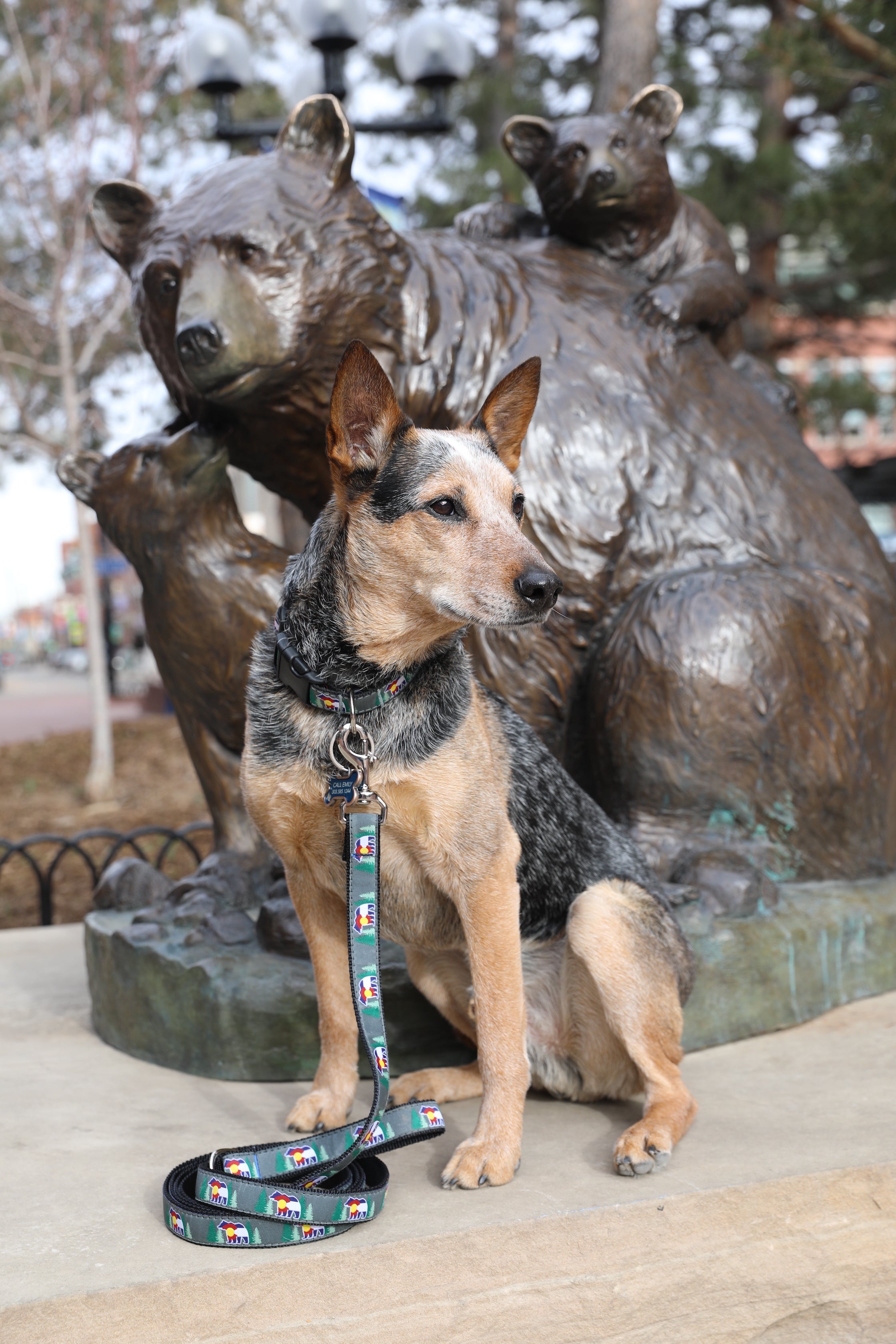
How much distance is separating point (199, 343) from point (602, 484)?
1.24m

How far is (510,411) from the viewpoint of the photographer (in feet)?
8.57

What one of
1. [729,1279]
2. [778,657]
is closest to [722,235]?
[778,657]

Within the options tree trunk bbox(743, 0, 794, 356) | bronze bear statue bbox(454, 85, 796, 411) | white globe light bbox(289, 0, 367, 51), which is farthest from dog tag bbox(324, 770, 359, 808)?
tree trunk bbox(743, 0, 794, 356)

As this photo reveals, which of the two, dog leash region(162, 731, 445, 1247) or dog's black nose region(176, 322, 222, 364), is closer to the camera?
dog leash region(162, 731, 445, 1247)

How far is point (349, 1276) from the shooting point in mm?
2223

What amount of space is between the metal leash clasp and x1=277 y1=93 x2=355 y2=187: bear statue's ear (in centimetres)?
175

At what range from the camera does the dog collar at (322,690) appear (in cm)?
247

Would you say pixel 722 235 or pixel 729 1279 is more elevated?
pixel 722 235

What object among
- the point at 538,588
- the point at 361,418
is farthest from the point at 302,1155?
the point at 361,418

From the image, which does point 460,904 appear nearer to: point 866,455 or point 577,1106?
point 577,1106

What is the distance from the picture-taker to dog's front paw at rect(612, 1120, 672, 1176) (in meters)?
2.50

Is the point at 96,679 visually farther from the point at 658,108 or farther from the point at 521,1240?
the point at 521,1240

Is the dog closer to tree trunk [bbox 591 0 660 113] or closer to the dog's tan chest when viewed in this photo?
the dog's tan chest

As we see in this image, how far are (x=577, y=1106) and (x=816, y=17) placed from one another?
6303 millimetres
